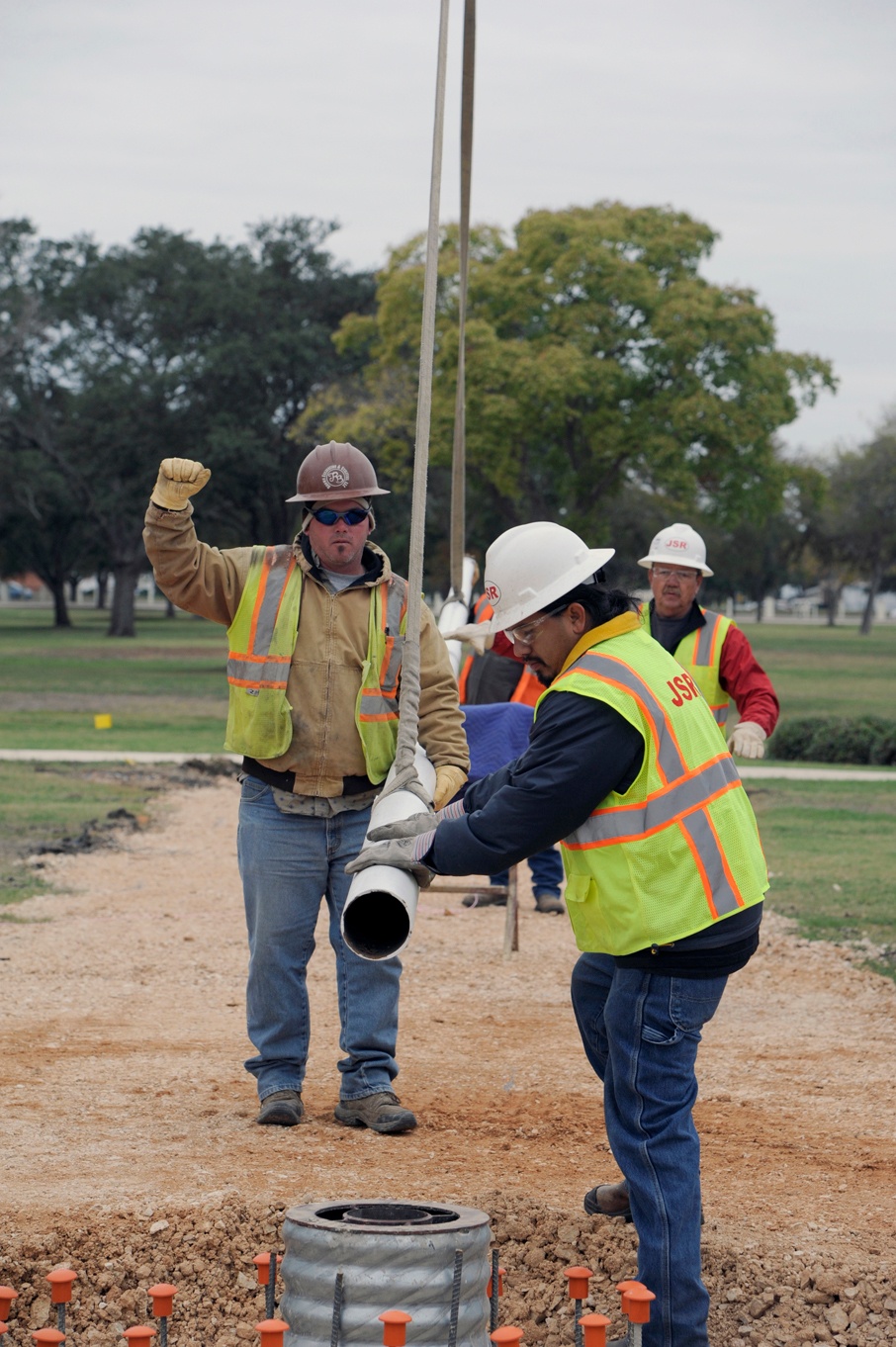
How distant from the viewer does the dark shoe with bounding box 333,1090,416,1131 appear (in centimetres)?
554

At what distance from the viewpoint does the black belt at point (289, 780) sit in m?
5.56

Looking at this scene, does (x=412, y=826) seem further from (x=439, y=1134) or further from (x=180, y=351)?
(x=180, y=351)

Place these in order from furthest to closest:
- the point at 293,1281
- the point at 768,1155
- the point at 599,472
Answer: the point at 599,472 → the point at 768,1155 → the point at 293,1281

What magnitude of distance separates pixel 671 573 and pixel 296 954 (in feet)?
10.4

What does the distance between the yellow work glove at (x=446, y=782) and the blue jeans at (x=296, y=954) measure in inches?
14.6

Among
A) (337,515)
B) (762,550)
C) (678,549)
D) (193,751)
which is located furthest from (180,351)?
(762,550)

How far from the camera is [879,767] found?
20016 mm

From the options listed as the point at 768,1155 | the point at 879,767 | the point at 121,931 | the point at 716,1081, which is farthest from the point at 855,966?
the point at 879,767

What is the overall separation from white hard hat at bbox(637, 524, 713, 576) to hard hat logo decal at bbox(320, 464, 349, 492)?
108 inches

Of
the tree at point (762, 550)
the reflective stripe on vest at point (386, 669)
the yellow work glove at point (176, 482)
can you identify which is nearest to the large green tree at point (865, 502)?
the tree at point (762, 550)

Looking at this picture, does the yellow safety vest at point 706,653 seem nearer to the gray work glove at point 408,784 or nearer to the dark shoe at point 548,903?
the dark shoe at point 548,903

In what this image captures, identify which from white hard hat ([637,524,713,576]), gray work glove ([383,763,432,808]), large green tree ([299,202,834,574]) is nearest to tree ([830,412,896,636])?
large green tree ([299,202,834,574])

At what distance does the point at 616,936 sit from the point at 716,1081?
289cm

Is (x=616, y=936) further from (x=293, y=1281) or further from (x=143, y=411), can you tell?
(x=143, y=411)
